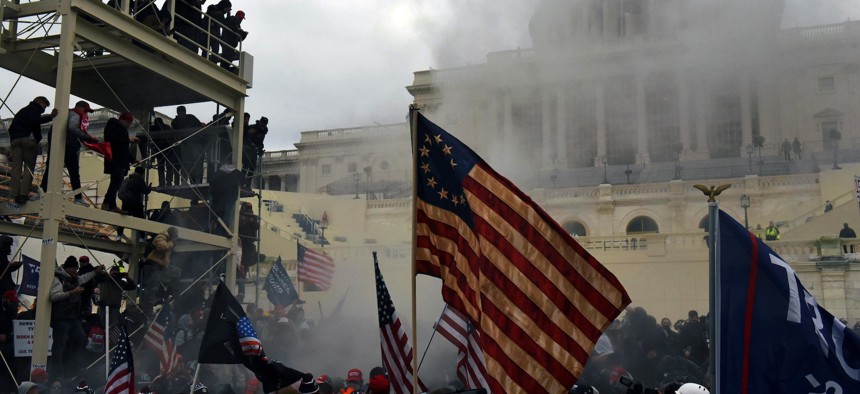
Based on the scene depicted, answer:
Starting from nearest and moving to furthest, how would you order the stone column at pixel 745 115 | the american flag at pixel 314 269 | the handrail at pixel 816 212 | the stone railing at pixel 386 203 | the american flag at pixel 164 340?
the american flag at pixel 164 340, the american flag at pixel 314 269, the handrail at pixel 816 212, the stone railing at pixel 386 203, the stone column at pixel 745 115

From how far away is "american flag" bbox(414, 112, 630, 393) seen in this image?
668cm

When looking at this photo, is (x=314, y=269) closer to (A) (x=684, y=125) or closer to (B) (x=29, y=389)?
(B) (x=29, y=389)

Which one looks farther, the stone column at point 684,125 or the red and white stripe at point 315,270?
the stone column at point 684,125

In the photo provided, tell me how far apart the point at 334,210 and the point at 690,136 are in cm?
2200

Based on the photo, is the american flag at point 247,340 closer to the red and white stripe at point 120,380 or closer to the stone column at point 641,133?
the red and white stripe at point 120,380

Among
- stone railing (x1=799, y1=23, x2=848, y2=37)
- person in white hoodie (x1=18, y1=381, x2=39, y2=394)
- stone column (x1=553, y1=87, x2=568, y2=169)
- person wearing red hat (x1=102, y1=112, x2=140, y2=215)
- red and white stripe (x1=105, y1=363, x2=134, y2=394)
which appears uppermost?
stone railing (x1=799, y1=23, x2=848, y2=37)

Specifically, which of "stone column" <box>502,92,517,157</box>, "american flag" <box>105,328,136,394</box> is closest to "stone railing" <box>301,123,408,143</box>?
"stone column" <box>502,92,517,157</box>

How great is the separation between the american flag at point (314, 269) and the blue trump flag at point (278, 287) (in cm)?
224

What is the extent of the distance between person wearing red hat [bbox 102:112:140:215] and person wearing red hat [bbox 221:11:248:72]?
245cm

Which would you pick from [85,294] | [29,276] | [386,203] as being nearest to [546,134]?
[386,203]

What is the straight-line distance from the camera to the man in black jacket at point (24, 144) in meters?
11.8

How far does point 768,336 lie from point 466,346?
174 inches

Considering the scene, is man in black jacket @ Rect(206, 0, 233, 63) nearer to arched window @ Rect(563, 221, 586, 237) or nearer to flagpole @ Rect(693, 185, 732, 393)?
flagpole @ Rect(693, 185, 732, 393)

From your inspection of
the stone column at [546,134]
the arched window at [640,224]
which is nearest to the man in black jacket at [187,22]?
the stone column at [546,134]
